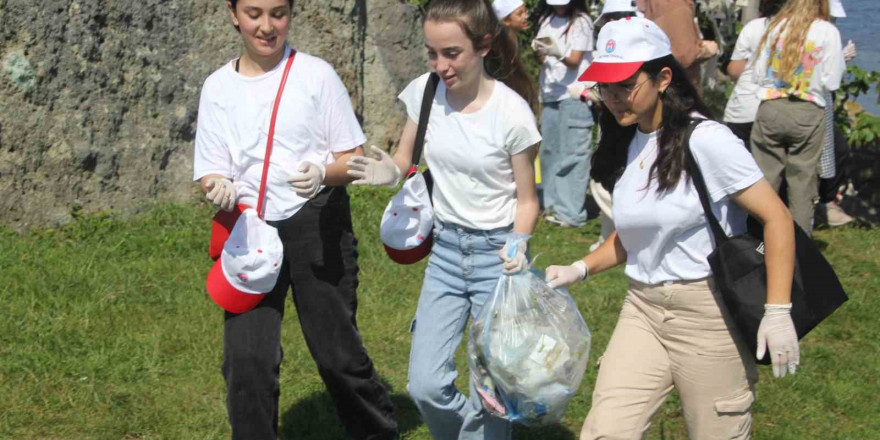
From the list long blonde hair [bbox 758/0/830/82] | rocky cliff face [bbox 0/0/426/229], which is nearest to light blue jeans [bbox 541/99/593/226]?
long blonde hair [bbox 758/0/830/82]

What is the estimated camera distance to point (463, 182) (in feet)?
11.8

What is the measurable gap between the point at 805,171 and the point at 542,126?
196 centimetres

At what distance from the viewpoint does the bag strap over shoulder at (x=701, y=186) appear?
9.82 ft

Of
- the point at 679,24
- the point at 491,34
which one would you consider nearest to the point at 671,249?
the point at 491,34

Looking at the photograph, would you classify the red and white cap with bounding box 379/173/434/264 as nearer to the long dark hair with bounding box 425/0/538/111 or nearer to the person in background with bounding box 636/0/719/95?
the long dark hair with bounding box 425/0/538/111

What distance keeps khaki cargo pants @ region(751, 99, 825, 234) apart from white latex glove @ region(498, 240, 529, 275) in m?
3.60

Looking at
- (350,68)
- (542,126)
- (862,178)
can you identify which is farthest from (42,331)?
(862,178)

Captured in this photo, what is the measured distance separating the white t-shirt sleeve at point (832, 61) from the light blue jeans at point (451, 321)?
3.50 metres

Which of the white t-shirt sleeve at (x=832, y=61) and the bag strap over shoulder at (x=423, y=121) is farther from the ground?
the bag strap over shoulder at (x=423, y=121)

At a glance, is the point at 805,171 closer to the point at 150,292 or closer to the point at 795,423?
the point at 795,423

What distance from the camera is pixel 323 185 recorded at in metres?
3.58

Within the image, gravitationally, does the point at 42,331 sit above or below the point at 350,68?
below

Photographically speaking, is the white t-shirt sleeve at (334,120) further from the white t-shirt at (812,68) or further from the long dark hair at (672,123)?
the white t-shirt at (812,68)

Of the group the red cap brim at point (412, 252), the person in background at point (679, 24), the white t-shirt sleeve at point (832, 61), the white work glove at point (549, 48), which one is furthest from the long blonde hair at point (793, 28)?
the red cap brim at point (412, 252)
